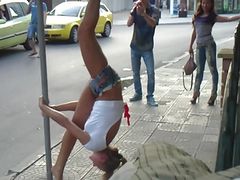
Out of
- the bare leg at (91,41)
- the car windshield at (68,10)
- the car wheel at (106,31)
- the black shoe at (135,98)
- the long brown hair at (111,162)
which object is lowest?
the car wheel at (106,31)

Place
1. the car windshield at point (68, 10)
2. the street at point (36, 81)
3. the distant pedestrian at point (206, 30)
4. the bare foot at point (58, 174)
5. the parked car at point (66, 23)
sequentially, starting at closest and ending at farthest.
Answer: the bare foot at point (58, 174) → the street at point (36, 81) → the distant pedestrian at point (206, 30) → the parked car at point (66, 23) → the car windshield at point (68, 10)

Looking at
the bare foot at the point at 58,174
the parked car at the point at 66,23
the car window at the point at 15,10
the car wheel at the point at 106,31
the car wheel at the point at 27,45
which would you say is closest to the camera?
the bare foot at the point at 58,174

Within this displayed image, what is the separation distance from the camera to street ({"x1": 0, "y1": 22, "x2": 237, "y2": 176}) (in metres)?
6.25

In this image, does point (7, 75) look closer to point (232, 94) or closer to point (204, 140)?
point (204, 140)

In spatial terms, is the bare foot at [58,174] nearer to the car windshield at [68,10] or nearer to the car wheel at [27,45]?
the car wheel at [27,45]

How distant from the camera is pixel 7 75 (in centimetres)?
1104

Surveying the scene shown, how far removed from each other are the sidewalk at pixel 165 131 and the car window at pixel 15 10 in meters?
6.82

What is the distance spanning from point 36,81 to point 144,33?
3466mm

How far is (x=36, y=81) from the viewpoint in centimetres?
1038

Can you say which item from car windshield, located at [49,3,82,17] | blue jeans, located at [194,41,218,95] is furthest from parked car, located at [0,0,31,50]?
blue jeans, located at [194,41,218,95]

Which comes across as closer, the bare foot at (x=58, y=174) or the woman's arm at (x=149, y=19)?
the bare foot at (x=58, y=174)

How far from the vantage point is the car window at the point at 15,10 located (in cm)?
1480

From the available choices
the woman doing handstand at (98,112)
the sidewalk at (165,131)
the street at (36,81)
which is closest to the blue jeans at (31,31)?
the street at (36,81)

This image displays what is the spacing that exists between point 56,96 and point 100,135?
5.31 m
